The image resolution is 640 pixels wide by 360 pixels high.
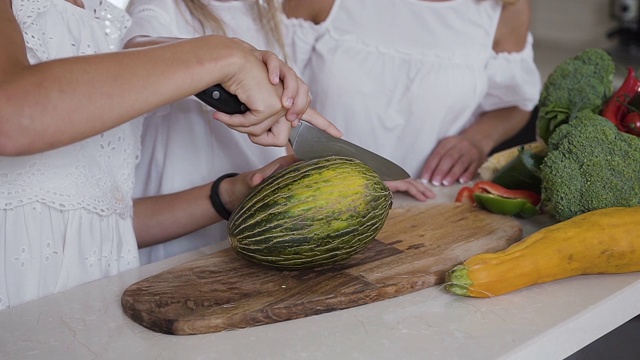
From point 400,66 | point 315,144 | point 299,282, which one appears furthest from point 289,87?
point 400,66

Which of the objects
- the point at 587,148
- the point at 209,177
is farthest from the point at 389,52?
the point at 587,148

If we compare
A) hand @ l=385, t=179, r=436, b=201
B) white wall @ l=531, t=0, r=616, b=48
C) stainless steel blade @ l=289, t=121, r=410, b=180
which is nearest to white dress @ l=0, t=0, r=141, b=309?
stainless steel blade @ l=289, t=121, r=410, b=180

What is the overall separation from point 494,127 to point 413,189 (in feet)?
1.62

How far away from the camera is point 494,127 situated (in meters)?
A: 1.90

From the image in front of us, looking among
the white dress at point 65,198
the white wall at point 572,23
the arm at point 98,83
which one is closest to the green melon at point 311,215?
the arm at point 98,83

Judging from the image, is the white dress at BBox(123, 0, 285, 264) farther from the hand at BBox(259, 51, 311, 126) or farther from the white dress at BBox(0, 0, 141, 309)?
the hand at BBox(259, 51, 311, 126)

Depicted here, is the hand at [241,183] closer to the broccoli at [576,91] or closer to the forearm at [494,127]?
the broccoli at [576,91]

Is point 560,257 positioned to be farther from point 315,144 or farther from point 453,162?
point 453,162

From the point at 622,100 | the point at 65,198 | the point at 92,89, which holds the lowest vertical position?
the point at 65,198

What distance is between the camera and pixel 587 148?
123cm

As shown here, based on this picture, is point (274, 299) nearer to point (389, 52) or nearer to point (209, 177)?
point (209, 177)

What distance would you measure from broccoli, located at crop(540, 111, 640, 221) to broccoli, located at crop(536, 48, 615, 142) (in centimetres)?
13

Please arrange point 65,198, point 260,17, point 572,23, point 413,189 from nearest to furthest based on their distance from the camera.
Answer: point 65,198 → point 413,189 → point 260,17 → point 572,23

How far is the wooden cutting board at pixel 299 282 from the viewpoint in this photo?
39.7 inches
